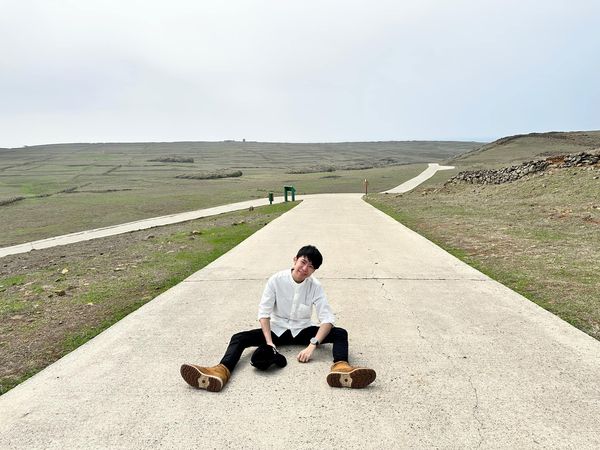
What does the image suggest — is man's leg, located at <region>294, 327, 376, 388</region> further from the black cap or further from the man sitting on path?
the black cap

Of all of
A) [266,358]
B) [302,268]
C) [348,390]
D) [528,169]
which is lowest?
[348,390]

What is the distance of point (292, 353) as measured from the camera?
15.6 feet

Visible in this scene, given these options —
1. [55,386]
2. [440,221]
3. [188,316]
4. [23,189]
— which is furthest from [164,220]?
[23,189]

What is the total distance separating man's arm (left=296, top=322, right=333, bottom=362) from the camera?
4.46 meters

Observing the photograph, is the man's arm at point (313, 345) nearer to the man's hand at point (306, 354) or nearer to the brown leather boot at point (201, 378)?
the man's hand at point (306, 354)

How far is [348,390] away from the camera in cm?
393

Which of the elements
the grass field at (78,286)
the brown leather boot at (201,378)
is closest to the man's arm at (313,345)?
the brown leather boot at (201,378)

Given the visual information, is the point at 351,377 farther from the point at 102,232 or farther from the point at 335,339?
the point at 102,232

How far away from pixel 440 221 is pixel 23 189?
1582 inches

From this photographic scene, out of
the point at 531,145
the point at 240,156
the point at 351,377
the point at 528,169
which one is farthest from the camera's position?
the point at 240,156

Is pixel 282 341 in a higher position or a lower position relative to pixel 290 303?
lower

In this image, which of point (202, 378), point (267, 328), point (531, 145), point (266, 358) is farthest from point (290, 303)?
point (531, 145)

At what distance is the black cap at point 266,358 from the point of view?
14.0 feet

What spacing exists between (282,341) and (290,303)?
474 millimetres
